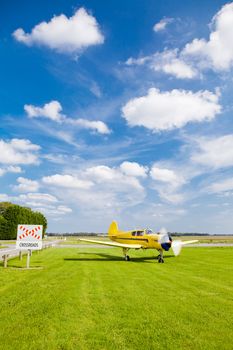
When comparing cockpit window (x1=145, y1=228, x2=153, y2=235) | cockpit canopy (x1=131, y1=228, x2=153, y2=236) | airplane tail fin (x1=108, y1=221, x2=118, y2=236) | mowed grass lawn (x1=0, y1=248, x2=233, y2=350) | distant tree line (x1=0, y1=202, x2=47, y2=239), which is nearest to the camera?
mowed grass lawn (x1=0, y1=248, x2=233, y2=350)

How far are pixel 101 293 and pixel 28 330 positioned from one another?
16.3 feet

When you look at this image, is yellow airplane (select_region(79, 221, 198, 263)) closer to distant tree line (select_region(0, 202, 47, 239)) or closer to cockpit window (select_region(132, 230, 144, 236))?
cockpit window (select_region(132, 230, 144, 236))

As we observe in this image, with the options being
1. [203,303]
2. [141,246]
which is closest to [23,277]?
[203,303]

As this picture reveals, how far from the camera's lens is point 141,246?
102 ft

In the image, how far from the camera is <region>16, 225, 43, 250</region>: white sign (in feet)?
73.7

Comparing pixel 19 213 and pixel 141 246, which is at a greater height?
pixel 19 213

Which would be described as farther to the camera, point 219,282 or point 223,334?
point 219,282

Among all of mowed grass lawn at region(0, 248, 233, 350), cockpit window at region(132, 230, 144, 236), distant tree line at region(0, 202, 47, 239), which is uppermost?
distant tree line at region(0, 202, 47, 239)

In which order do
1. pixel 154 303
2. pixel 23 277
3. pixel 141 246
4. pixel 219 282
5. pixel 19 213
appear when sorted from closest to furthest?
pixel 154 303 → pixel 219 282 → pixel 23 277 → pixel 141 246 → pixel 19 213

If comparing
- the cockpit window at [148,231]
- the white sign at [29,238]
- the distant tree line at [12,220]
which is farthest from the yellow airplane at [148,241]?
the distant tree line at [12,220]

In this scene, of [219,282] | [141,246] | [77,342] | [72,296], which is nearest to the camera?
[77,342]

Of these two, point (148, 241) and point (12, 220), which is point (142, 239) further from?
point (12, 220)

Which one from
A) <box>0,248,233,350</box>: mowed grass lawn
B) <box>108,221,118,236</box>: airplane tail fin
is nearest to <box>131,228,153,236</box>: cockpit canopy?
<box>108,221,118,236</box>: airplane tail fin

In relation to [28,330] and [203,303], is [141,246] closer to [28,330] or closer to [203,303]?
[203,303]
